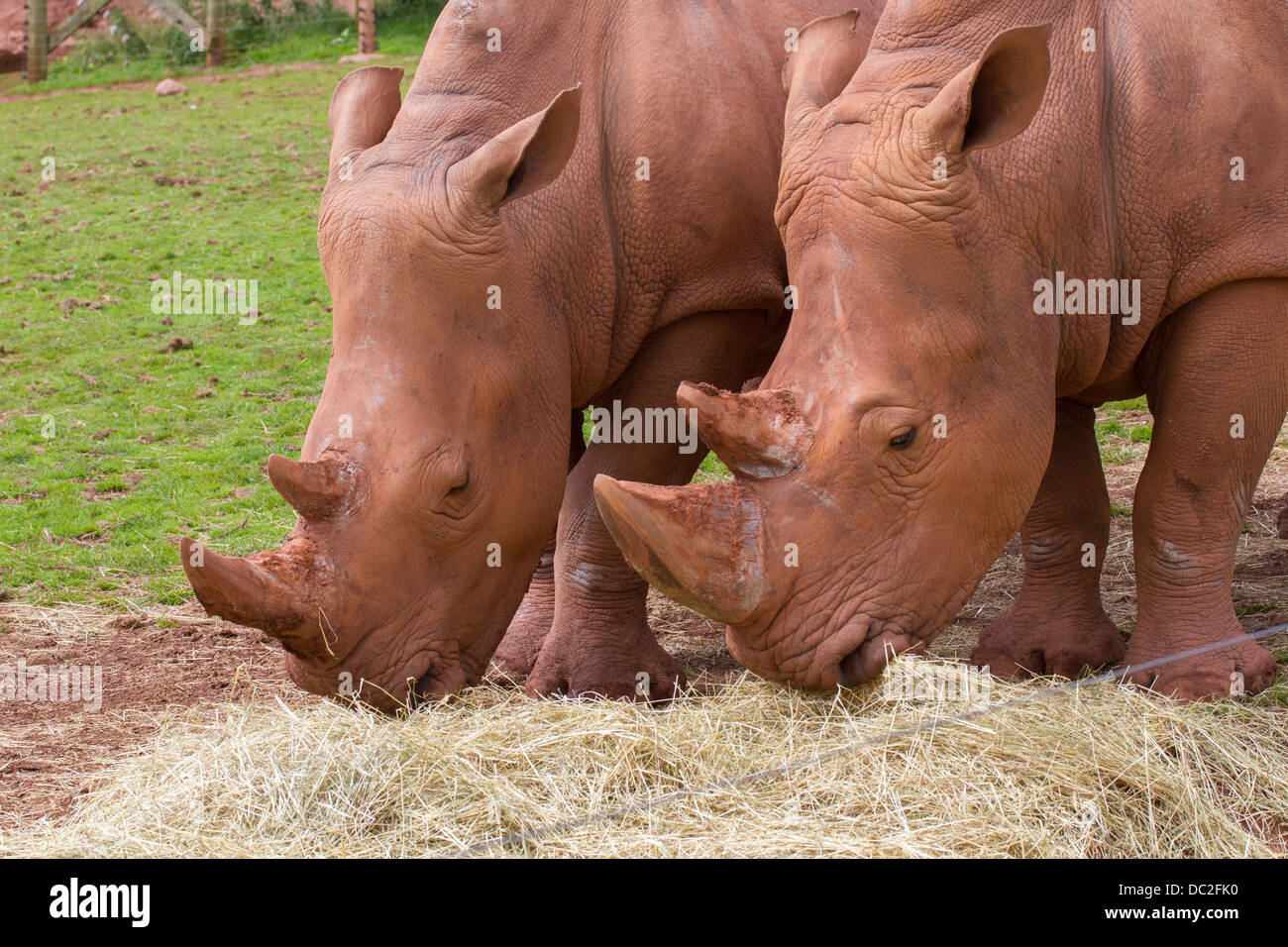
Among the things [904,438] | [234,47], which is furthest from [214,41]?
[904,438]

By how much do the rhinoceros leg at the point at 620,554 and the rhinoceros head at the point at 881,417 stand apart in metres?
1.05

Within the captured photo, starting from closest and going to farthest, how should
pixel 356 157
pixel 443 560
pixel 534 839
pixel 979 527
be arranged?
pixel 534 839 → pixel 979 527 → pixel 443 560 → pixel 356 157

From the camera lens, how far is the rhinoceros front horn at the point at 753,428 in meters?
4.48

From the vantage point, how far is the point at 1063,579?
621 centimetres

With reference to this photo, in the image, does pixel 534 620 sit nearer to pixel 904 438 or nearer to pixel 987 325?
pixel 904 438

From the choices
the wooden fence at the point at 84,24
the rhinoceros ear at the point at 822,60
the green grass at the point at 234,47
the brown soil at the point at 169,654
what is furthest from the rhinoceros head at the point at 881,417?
the wooden fence at the point at 84,24

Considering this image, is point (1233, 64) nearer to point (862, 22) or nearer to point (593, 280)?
point (862, 22)

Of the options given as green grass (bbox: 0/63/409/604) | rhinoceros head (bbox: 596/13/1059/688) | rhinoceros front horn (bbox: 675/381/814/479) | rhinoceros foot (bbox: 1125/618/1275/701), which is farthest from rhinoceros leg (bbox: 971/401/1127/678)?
green grass (bbox: 0/63/409/604)

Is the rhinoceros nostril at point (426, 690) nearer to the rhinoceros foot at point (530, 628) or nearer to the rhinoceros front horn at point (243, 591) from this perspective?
the rhinoceros front horn at point (243, 591)

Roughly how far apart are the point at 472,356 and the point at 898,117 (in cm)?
148

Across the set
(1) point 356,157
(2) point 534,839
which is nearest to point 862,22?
(1) point 356,157

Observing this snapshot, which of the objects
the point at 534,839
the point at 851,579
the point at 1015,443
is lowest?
the point at 534,839

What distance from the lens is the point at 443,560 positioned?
16.8ft

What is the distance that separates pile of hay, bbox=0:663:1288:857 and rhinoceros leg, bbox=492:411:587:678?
4.51 feet
